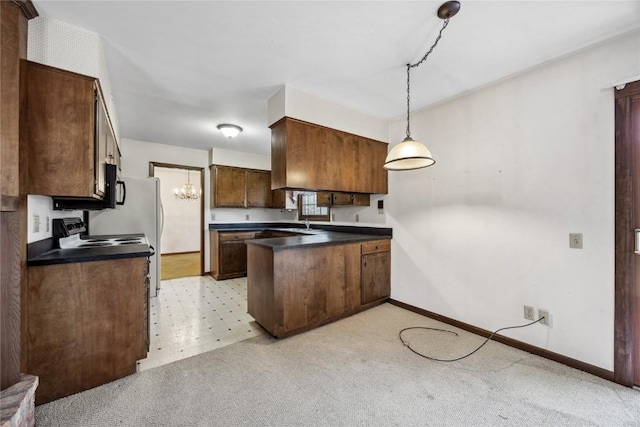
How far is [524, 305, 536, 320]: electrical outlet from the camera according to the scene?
2.24 m

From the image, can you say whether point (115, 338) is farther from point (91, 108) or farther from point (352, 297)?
point (352, 297)

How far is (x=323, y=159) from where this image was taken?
291 cm

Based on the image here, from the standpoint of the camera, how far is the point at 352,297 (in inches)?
118

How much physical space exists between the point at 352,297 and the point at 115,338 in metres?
2.20

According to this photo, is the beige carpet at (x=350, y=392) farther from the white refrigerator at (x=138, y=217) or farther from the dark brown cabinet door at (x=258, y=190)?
the dark brown cabinet door at (x=258, y=190)

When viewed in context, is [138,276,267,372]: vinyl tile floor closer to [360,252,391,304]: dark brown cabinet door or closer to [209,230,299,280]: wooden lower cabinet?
[209,230,299,280]: wooden lower cabinet

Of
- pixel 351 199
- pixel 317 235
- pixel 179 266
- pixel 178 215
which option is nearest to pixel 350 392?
pixel 317 235

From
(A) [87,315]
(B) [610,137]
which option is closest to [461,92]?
(B) [610,137]

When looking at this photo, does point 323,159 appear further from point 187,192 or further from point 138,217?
point 187,192

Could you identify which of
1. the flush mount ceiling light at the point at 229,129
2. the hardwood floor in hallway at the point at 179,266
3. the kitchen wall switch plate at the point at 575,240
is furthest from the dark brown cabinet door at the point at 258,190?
the kitchen wall switch plate at the point at 575,240

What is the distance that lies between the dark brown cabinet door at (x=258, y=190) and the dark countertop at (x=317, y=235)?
541 millimetres

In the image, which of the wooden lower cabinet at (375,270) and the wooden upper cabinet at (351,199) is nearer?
the wooden lower cabinet at (375,270)

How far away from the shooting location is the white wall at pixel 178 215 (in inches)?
294

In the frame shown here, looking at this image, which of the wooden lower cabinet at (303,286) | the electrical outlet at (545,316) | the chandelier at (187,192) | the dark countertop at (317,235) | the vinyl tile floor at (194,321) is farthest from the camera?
the chandelier at (187,192)
